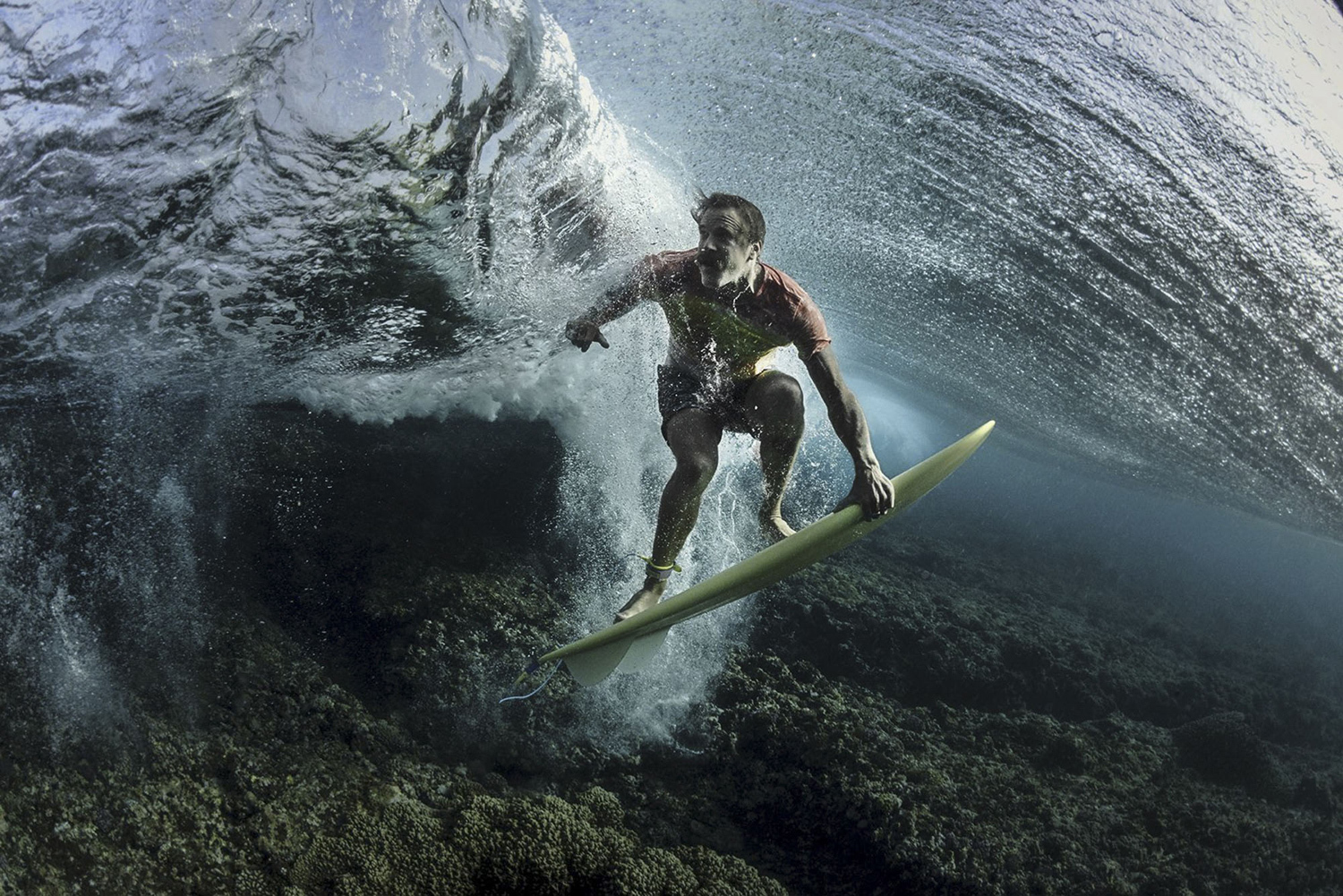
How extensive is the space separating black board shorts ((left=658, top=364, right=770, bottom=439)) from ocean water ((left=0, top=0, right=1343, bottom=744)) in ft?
5.08

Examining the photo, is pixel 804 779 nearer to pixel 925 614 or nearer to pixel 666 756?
pixel 666 756

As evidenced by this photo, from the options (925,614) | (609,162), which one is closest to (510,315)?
(609,162)

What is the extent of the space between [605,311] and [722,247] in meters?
0.94

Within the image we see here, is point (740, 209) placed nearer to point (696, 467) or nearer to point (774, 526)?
point (696, 467)

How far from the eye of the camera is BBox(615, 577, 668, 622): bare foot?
3.54m

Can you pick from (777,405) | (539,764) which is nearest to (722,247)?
(777,405)

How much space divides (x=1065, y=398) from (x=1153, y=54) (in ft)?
43.6

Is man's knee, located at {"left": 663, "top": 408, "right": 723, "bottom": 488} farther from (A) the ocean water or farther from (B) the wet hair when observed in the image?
(A) the ocean water

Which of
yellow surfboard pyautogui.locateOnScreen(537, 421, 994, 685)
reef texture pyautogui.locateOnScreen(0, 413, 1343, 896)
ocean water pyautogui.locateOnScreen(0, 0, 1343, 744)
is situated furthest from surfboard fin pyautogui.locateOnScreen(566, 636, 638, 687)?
ocean water pyautogui.locateOnScreen(0, 0, 1343, 744)

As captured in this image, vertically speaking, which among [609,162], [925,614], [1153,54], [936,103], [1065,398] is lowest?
[925,614]

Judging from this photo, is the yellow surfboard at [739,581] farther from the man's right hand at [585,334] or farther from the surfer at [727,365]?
the man's right hand at [585,334]

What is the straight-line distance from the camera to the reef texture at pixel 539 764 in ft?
10.5

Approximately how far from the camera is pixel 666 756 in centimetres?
453

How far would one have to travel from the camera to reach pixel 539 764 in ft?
13.7
